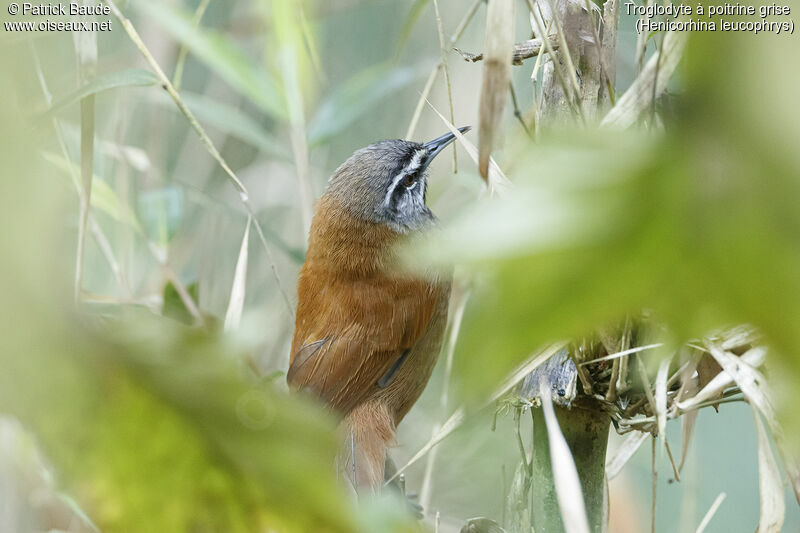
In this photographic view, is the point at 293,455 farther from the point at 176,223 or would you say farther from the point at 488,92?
the point at 176,223

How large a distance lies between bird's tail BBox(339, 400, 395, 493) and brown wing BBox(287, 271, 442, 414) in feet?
0.14

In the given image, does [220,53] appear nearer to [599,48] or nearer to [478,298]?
[599,48]

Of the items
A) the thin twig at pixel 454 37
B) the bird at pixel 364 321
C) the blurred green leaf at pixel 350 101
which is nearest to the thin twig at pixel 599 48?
the thin twig at pixel 454 37

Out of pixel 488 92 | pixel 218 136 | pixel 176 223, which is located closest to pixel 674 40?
pixel 488 92

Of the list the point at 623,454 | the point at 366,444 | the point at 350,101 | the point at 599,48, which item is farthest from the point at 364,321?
the point at 599,48

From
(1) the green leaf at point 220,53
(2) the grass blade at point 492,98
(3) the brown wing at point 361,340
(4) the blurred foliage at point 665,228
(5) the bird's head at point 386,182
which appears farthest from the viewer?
(5) the bird's head at point 386,182

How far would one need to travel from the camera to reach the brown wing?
2164 millimetres

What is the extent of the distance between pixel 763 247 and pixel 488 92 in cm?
26

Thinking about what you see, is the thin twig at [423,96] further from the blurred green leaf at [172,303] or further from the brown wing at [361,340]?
the blurred green leaf at [172,303]

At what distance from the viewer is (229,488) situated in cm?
24

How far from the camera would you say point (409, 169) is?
2510 mm

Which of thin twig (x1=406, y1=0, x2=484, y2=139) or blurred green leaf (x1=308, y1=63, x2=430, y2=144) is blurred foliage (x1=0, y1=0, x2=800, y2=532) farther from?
blurred green leaf (x1=308, y1=63, x2=430, y2=144)

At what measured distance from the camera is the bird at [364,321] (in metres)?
2.16

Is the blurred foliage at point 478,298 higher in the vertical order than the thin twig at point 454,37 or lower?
higher
